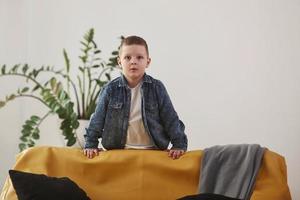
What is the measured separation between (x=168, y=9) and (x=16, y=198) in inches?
62.5

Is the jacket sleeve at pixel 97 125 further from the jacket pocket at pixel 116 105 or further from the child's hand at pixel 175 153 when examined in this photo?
the child's hand at pixel 175 153

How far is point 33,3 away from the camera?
A: 346 centimetres

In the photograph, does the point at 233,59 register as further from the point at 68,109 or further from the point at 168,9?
the point at 68,109

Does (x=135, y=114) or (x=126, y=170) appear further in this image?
(x=135, y=114)

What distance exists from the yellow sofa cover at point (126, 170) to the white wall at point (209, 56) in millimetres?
664

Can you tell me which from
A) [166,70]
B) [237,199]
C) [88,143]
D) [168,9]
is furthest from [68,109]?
[237,199]

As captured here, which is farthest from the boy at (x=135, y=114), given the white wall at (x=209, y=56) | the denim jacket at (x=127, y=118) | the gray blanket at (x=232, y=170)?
the white wall at (x=209, y=56)

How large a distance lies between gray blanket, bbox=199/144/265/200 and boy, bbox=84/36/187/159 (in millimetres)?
→ 224

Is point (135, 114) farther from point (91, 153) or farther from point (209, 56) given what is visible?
point (209, 56)

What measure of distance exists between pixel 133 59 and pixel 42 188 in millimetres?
722

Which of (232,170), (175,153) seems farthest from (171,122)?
(232,170)

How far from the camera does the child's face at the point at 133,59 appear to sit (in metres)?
2.09

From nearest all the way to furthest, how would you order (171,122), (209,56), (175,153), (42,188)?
(42,188) < (175,153) < (171,122) < (209,56)

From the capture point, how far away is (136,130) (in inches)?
84.6
